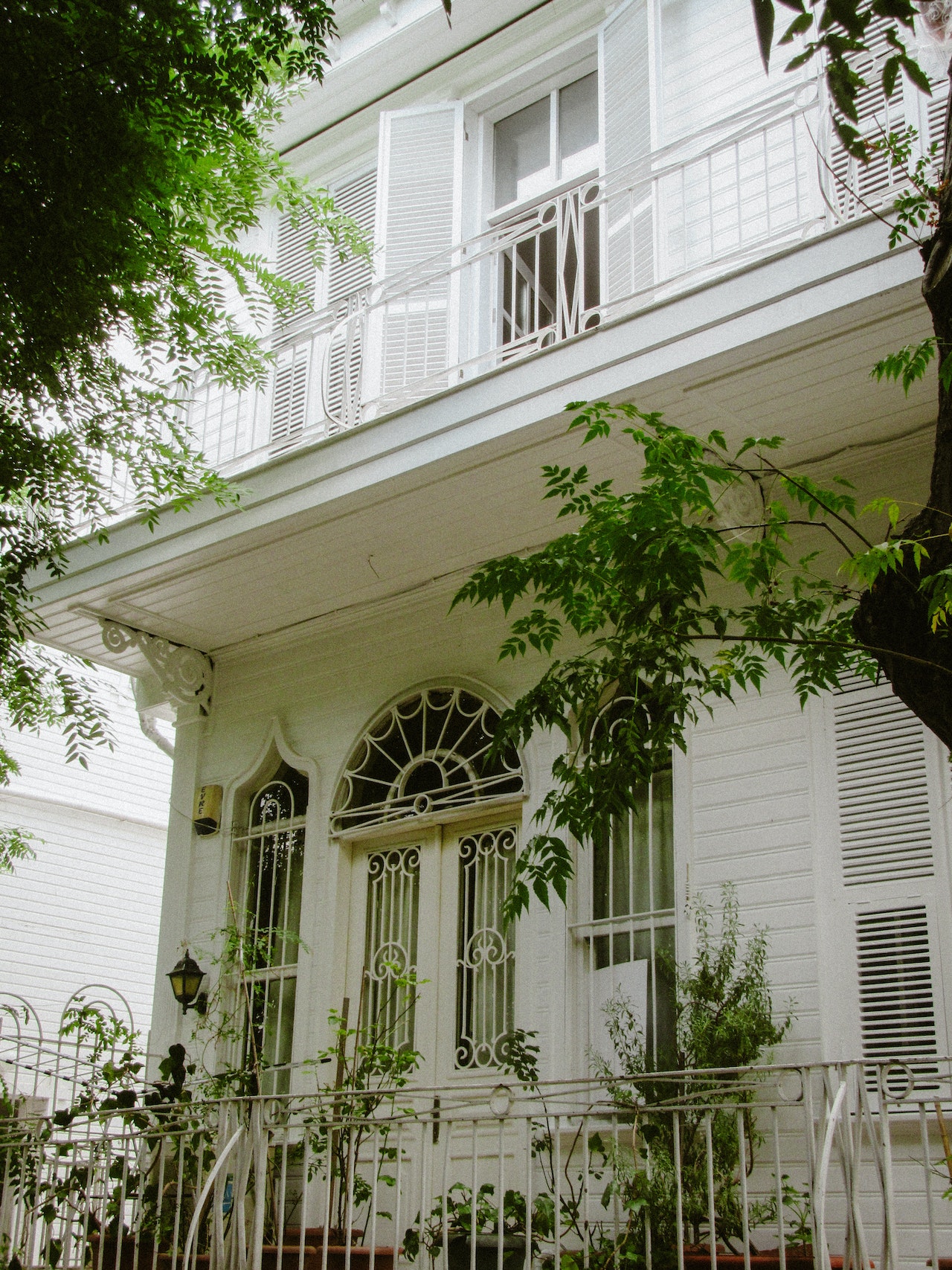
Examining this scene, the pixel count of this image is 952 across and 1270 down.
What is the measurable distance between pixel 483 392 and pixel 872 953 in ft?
10.0

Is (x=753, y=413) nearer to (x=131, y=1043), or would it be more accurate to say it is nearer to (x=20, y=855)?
(x=131, y=1043)

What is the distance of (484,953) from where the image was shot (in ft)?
23.1

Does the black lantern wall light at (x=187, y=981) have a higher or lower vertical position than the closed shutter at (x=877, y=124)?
lower

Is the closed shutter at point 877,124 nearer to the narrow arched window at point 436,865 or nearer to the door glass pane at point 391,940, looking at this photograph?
the narrow arched window at point 436,865

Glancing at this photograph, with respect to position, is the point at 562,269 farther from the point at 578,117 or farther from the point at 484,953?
the point at 484,953

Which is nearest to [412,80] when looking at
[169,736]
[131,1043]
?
[169,736]

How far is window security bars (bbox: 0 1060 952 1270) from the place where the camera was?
14.3ft

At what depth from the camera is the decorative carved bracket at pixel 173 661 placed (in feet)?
27.2

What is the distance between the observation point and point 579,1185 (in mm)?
6141

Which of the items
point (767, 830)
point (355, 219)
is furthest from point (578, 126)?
point (767, 830)

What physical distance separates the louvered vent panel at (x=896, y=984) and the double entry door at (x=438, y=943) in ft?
6.27

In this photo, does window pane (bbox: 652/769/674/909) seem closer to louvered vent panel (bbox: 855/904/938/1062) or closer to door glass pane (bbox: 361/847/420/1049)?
louvered vent panel (bbox: 855/904/938/1062)

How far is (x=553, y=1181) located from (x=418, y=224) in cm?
571

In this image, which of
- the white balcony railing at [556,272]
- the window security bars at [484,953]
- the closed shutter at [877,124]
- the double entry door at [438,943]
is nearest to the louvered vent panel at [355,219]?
the white balcony railing at [556,272]
